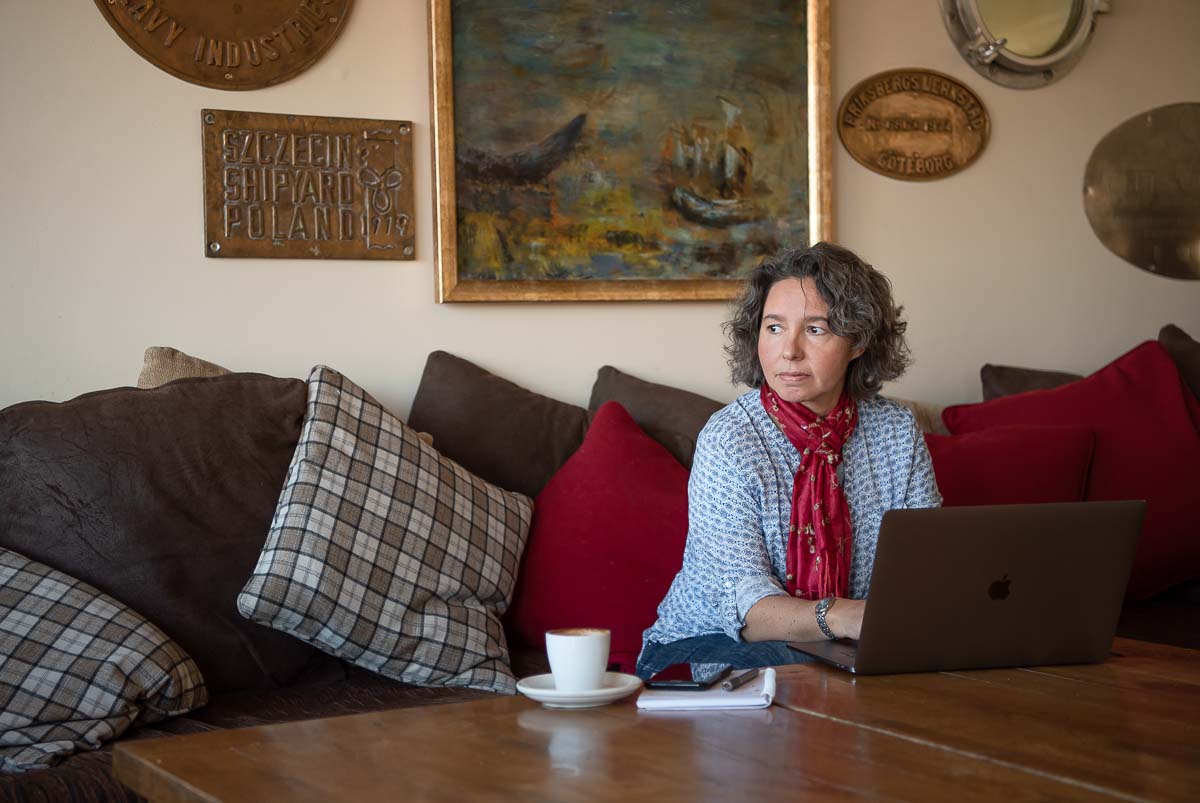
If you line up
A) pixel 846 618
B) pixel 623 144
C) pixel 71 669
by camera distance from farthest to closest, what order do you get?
pixel 623 144 → pixel 71 669 → pixel 846 618

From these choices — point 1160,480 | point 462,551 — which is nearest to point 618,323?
point 462,551

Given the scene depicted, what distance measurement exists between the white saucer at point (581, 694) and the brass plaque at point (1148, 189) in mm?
2749

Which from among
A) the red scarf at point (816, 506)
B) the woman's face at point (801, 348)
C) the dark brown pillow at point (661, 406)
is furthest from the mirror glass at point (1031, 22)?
the red scarf at point (816, 506)

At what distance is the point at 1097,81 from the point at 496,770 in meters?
3.17

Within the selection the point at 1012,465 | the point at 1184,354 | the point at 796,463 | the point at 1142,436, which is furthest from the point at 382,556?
the point at 1184,354

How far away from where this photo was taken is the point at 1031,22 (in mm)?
3492

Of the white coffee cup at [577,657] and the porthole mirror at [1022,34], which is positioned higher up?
the porthole mirror at [1022,34]

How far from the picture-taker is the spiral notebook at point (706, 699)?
4.50 feet

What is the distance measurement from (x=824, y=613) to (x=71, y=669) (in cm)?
112

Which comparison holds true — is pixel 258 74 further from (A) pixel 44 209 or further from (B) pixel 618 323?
(B) pixel 618 323

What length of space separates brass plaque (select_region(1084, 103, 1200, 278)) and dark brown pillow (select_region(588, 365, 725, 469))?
146 cm

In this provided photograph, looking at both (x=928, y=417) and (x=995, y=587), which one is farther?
(x=928, y=417)

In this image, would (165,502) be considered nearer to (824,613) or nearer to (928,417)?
(824,613)

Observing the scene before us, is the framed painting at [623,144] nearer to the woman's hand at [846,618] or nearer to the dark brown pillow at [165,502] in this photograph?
the dark brown pillow at [165,502]
